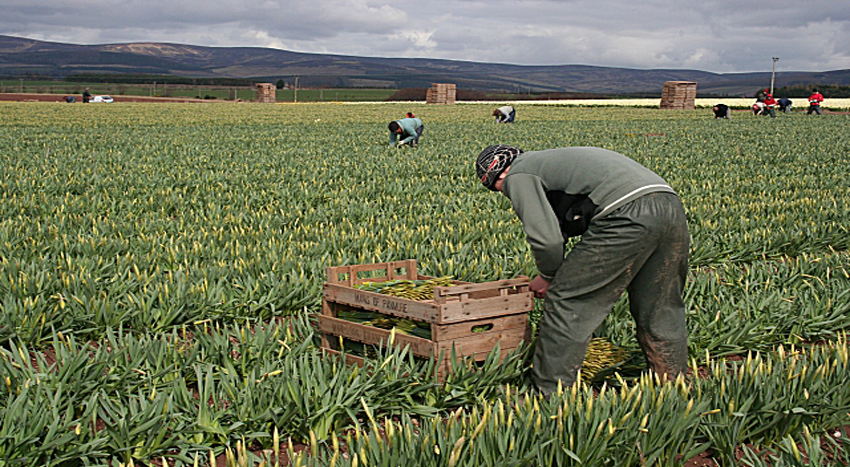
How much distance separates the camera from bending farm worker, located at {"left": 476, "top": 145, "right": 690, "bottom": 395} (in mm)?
3732

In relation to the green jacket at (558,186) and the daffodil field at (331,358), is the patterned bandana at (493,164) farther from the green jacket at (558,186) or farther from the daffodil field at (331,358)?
the daffodil field at (331,358)

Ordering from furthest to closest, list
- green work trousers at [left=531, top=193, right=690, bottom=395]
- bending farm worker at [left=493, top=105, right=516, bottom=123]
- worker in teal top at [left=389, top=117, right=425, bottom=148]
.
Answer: bending farm worker at [left=493, top=105, right=516, bottom=123], worker in teal top at [left=389, top=117, right=425, bottom=148], green work trousers at [left=531, top=193, right=690, bottom=395]

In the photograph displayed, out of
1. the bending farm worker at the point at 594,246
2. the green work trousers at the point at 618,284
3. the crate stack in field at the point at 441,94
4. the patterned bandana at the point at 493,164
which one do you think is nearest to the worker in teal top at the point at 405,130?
the patterned bandana at the point at 493,164

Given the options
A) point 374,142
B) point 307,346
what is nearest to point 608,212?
point 307,346

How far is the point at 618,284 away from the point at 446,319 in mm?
829

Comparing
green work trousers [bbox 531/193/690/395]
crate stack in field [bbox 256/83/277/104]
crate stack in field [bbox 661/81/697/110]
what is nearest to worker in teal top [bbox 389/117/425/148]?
green work trousers [bbox 531/193/690/395]

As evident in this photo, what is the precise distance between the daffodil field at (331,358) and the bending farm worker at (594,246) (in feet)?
0.74

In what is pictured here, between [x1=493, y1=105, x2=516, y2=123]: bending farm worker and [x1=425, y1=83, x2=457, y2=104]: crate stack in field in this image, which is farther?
[x1=425, y1=83, x2=457, y2=104]: crate stack in field

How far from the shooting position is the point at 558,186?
3854 millimetres

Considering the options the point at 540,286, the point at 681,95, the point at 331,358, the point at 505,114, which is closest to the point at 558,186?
the point at 540,286

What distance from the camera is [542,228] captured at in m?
3.72

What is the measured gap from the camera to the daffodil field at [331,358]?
3127 millimetres

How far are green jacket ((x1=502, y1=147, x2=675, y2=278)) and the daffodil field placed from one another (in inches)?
26.5

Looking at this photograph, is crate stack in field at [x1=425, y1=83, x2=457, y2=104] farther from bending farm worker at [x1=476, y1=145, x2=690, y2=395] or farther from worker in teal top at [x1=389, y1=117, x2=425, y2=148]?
bending farm worker at [x1=476, y1=145, x2=690, y2=395]
